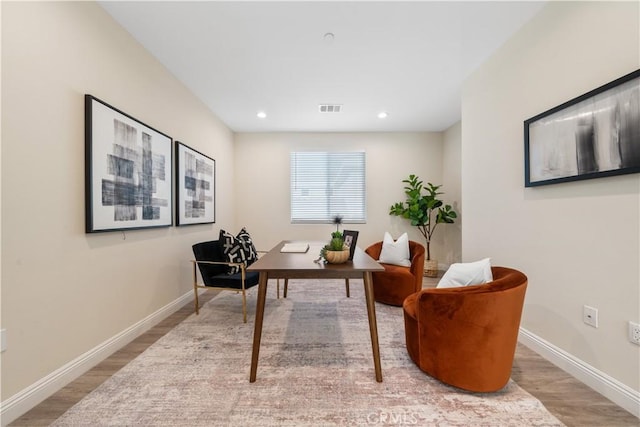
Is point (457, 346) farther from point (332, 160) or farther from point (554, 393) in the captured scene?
point (332, 160)

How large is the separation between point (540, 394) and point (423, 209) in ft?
10.8

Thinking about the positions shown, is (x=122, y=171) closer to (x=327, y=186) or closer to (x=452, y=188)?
(x=327, y=186)

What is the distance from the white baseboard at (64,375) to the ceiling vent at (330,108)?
11.1ft

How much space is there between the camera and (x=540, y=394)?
1.66m

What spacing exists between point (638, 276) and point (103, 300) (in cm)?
360

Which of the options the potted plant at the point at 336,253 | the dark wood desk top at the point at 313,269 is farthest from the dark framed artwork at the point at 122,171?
the potted plant at the point at 336,253

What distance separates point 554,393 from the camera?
167cm

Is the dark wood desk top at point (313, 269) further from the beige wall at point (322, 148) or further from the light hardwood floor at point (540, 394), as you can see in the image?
the beige wall at point (322, 148)

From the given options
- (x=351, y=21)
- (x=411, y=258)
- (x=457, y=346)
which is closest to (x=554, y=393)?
(x=457, y=346)

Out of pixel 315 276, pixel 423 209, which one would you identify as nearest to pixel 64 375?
pixel 315 276

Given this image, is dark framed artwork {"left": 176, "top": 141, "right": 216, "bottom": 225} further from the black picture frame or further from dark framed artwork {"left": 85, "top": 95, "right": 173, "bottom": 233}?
the black picture frame

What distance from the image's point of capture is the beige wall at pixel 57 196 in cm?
145

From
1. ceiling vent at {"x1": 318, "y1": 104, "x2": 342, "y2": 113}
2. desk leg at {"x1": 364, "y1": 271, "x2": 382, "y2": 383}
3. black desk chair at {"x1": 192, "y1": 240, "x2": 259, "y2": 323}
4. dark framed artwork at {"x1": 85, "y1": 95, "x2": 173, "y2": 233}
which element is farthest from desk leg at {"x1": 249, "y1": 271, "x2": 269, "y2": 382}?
ceiling vent at {"x1": 318, "y1": 104, "x2": 342, "y2": 113}

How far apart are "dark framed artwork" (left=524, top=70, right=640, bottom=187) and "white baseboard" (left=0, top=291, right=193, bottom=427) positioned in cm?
369
